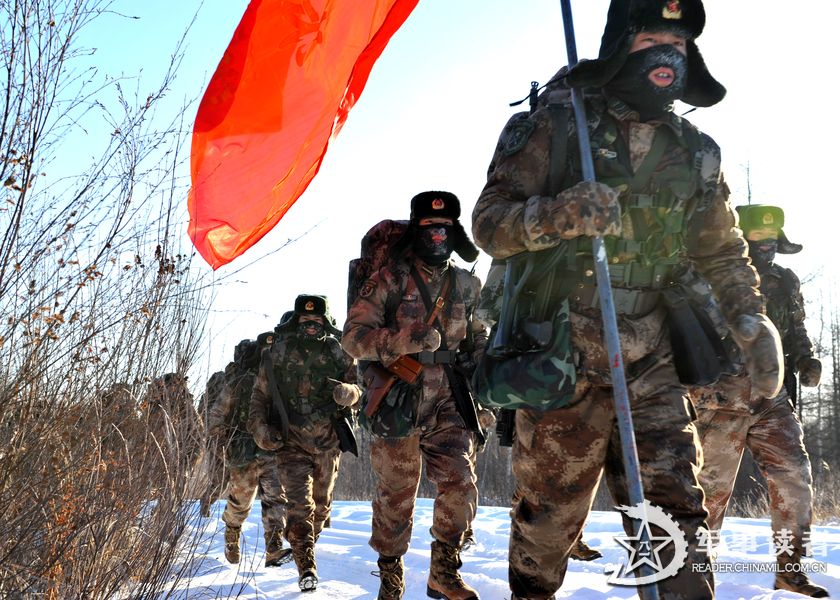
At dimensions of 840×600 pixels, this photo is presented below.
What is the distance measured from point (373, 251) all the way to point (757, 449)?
3.00 m

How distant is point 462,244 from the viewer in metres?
5.70

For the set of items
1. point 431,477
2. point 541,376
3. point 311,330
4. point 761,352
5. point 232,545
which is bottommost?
point 232,545

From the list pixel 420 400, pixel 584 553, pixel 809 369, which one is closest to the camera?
pixel 420 400

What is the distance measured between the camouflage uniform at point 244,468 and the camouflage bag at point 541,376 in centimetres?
551

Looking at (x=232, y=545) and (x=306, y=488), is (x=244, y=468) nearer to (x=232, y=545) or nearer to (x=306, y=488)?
(x=232, y=545)

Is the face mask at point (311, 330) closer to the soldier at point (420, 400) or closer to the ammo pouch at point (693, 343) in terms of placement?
the soldier at point (420, 400)

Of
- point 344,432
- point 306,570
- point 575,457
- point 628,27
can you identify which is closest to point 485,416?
point 306,570

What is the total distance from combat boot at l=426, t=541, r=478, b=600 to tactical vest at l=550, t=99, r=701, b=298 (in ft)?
8.35

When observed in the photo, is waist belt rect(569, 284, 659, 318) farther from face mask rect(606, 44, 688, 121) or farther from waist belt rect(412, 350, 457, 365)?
waist belt rect(412, 350, 457, 365)

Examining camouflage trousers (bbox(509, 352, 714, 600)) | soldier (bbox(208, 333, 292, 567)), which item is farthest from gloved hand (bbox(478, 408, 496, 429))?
camouflage trousers (bbox(509, 352, 714, 600))

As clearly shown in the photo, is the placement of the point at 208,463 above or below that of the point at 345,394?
below

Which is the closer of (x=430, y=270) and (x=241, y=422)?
(x=430, y=270)

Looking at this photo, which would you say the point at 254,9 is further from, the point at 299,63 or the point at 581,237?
the point at 581,237

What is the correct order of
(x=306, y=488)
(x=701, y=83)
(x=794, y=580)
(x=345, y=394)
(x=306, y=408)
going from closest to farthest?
(x=701, y=83) → (x=794, y=580) → (x=345, y=394) → (x=306, y=488) → (x=306, y=408)
